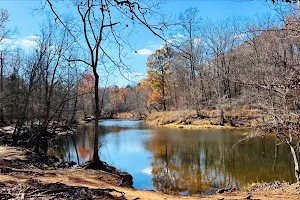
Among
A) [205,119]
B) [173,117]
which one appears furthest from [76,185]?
[173,117]

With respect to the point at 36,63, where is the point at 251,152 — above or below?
below

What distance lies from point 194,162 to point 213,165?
1.03 m

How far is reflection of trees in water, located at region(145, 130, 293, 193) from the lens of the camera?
10.1 meters

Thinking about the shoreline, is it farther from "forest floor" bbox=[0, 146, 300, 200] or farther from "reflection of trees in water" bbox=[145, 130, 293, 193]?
"reflection of trees in water" bbox=[145, 130, 293, 193]

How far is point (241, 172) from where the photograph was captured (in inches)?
445

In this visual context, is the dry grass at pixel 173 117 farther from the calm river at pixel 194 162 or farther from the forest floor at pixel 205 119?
the calm river at pixel 194 162

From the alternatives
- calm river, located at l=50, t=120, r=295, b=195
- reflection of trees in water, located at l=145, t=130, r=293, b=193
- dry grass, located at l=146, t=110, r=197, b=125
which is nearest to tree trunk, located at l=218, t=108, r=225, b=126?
dry grass, located at l=146, t=110, r=197, b=125

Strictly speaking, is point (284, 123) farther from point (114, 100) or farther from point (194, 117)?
point (114, 100)

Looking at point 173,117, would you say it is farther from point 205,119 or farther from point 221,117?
point 221,117

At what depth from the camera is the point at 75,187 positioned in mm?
5047

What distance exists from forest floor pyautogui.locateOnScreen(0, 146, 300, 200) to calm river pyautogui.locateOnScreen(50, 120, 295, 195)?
1.65m

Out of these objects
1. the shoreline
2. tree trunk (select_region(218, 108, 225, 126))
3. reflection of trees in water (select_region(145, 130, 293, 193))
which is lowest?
reflection of trees in water (select_region(145, 130, 293, 193))

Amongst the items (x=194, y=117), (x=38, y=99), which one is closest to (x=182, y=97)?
(x=194, y=117)

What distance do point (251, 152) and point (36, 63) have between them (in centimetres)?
1479
